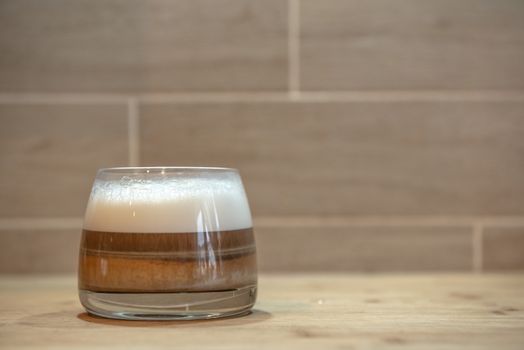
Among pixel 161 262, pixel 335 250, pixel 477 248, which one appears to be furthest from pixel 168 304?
pixel 477 248

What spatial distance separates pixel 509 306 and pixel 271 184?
0.42 metres

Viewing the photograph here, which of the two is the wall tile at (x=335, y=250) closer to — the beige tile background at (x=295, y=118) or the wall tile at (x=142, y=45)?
the beige tile background at (x=295, y=118)

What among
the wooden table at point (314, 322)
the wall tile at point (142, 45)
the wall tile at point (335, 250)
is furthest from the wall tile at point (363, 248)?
the wall tile at point (142, 45)

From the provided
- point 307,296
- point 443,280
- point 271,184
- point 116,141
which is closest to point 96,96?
point 116,141

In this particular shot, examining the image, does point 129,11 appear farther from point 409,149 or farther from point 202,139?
point 409,149

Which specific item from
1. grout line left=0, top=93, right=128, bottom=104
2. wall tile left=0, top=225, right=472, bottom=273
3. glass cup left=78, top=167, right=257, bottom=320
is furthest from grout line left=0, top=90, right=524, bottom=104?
glass cup left=78, top=167, right=257, bottom=320

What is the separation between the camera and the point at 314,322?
64 cm

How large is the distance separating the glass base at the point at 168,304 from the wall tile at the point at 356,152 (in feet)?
1.38

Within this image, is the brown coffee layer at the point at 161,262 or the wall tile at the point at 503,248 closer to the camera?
the brown coffee layer at the point at 161,262

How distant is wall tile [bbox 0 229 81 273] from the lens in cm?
104

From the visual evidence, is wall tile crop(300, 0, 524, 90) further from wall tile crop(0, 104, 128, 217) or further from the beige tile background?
wall tile crop(0, 104, 128, 217)

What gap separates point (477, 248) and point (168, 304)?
2.03 ft

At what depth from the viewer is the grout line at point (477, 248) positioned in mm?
1062

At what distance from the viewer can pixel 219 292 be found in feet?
2.04
